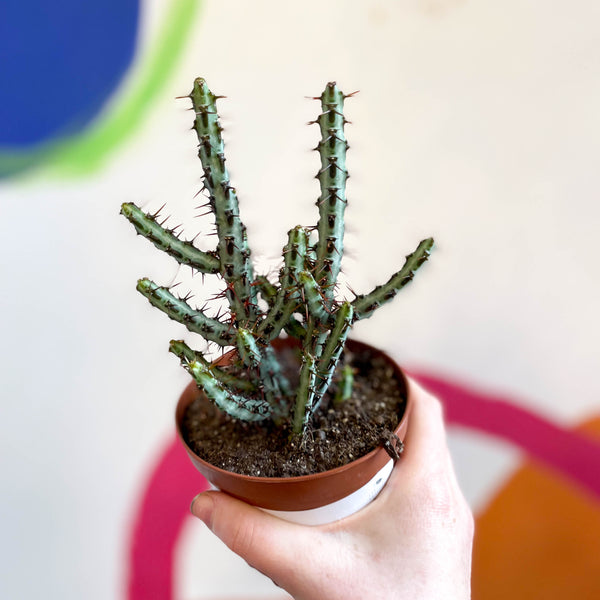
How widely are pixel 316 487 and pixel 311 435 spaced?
9cm

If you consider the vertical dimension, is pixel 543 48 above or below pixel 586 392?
above

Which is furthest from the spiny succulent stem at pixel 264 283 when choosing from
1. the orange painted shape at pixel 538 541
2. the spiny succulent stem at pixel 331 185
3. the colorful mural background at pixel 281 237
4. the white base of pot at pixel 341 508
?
the orange painted shape at pixel 538 541

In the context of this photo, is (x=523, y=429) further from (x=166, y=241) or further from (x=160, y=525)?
(x=166, y=241)

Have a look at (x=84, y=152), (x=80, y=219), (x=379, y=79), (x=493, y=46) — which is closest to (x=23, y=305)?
(x=80, y=219)

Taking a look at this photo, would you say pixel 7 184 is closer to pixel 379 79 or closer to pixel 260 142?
pixel 260 142

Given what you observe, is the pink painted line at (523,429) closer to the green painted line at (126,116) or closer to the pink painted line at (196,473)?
the pink painted line at (196,473)

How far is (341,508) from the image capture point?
26.3 inches

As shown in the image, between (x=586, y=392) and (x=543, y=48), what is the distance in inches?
30.9

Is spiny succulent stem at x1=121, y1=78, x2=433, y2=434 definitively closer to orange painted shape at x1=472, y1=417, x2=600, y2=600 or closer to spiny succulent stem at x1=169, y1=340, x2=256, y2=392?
spiny succulent stem at x1=169, y1=340, x2=256, y2=392

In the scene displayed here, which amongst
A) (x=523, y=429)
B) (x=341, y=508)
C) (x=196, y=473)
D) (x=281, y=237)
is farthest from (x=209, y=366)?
(x=523, y=429)

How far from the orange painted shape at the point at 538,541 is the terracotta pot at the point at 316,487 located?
0.78 meters

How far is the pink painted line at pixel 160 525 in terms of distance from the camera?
1.20 meters

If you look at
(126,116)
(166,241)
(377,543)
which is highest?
(126,116)

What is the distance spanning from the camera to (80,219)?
0.98 m
